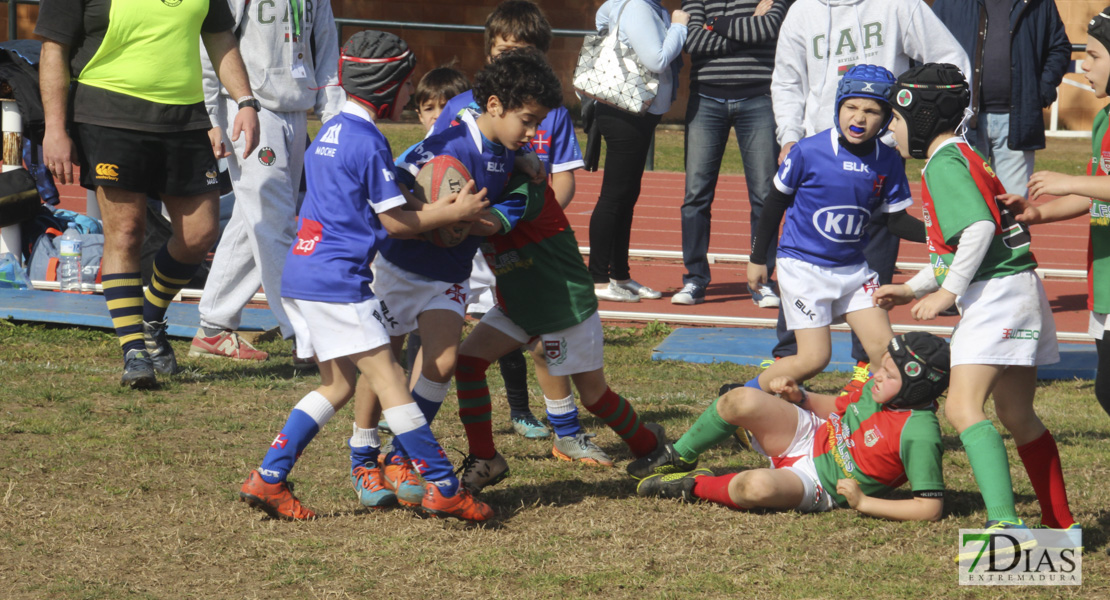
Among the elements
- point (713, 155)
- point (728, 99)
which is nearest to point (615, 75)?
point (728, 99)

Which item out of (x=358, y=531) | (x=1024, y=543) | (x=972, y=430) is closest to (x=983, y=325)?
(x=972, y=430)

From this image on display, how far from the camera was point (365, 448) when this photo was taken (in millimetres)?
4539

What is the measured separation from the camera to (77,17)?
584 centimetres

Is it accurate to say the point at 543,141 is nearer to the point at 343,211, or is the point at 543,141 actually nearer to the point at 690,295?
the point at 343,211

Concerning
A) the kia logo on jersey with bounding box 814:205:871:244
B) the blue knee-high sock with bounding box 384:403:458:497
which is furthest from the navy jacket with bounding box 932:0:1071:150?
the blue knee-high sock with bounding box 384:403:458:497

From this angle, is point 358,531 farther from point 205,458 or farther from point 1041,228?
point 1041,228

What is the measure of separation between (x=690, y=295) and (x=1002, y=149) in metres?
2.35

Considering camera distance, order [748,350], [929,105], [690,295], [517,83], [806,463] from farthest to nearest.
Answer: [690,295]
[748,350]
[806,463]
[517,83]
[929,105]

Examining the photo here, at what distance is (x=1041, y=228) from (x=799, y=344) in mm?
8573

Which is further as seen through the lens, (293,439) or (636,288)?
(636,288)

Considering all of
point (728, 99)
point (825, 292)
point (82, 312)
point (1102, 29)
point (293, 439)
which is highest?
point (1102, 29)

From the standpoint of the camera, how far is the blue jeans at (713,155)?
8.26 metres

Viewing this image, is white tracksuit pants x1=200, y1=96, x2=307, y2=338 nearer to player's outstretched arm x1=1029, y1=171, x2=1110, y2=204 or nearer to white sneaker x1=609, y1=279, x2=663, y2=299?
white sneaker x1=609, y1=279, x2=663, y2=299

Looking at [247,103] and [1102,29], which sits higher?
[1102,29]
